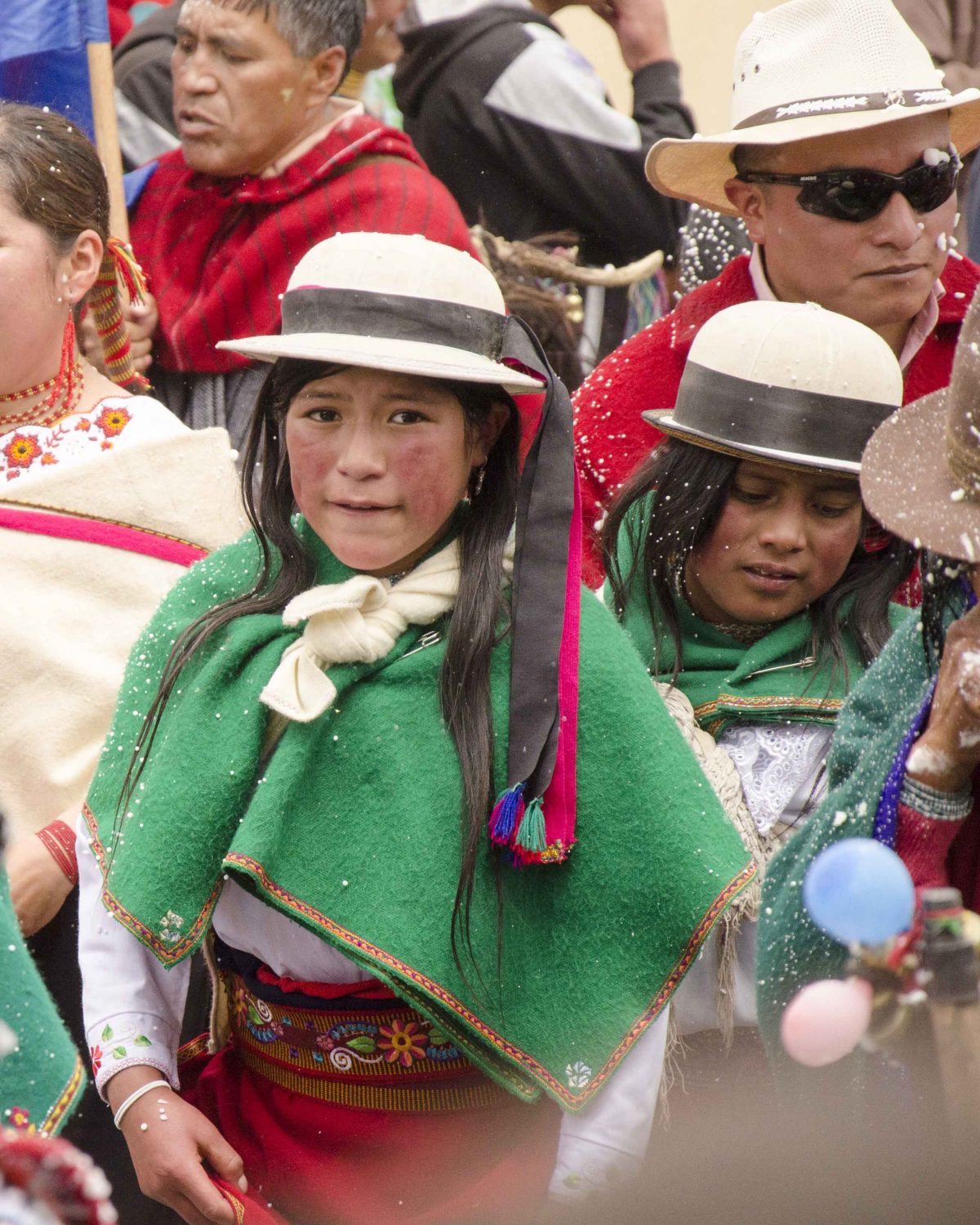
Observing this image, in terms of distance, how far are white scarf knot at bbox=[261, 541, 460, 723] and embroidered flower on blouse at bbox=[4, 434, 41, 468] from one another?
85 cm

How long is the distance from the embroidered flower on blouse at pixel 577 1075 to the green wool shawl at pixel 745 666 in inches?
23.9

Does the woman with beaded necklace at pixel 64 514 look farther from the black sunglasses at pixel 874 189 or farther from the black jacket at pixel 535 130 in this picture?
the black jacket at pixel 535 130

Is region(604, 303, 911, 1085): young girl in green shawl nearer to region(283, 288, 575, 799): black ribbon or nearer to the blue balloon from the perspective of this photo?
region(283, 288, 575, 799): black ribbon

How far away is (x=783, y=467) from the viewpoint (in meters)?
2.64

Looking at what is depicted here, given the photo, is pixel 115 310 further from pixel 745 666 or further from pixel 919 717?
pixel 919 717

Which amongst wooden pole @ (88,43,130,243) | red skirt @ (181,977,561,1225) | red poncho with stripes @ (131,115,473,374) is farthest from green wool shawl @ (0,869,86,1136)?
wooden pole @ (88,43,130,243)

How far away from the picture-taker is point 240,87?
3.83 m

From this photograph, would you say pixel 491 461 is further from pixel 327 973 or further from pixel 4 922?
pixel 4 922

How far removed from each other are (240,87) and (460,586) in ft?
6.07

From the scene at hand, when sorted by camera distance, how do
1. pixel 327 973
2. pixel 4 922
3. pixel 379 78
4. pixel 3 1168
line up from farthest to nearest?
pixel 379 78 → pixel 327 973 → pixel 4 922 → pixel 3 1168

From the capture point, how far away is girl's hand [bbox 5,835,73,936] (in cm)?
278

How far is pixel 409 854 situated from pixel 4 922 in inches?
22.1

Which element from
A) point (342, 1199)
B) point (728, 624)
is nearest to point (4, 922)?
point (342, 1199)

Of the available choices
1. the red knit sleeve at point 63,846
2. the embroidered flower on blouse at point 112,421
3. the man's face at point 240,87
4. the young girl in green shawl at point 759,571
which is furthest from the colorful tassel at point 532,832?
the man's face at point 240,87
